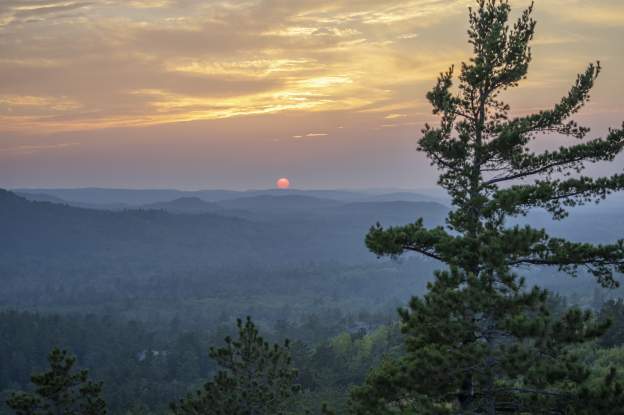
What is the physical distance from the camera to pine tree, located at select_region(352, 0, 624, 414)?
11.6 m

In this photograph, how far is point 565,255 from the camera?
12562 millimetres

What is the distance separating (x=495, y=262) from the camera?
11609mm

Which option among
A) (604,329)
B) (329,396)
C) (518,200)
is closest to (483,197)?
(518,200)

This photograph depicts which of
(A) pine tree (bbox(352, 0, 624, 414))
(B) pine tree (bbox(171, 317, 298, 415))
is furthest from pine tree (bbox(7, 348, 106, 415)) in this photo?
(A) pine tree (bbox(352, 0, 624, 414))

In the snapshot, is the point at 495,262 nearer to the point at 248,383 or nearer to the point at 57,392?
the point at 248,383

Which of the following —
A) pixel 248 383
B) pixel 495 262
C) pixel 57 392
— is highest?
pixel 495 262

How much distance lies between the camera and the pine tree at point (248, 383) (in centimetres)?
2112

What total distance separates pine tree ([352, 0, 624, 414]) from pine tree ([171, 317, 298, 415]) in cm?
790

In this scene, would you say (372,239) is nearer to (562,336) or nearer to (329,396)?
(562,336)

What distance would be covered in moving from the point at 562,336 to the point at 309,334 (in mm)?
128101

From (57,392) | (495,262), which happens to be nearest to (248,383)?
(57,392)

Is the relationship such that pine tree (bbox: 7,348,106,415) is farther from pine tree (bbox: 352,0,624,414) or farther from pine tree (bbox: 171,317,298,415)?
pine tree (bbox: 352,0,624,414)

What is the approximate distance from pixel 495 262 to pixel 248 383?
12.6 m

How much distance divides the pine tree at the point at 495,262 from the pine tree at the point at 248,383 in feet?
25.9
